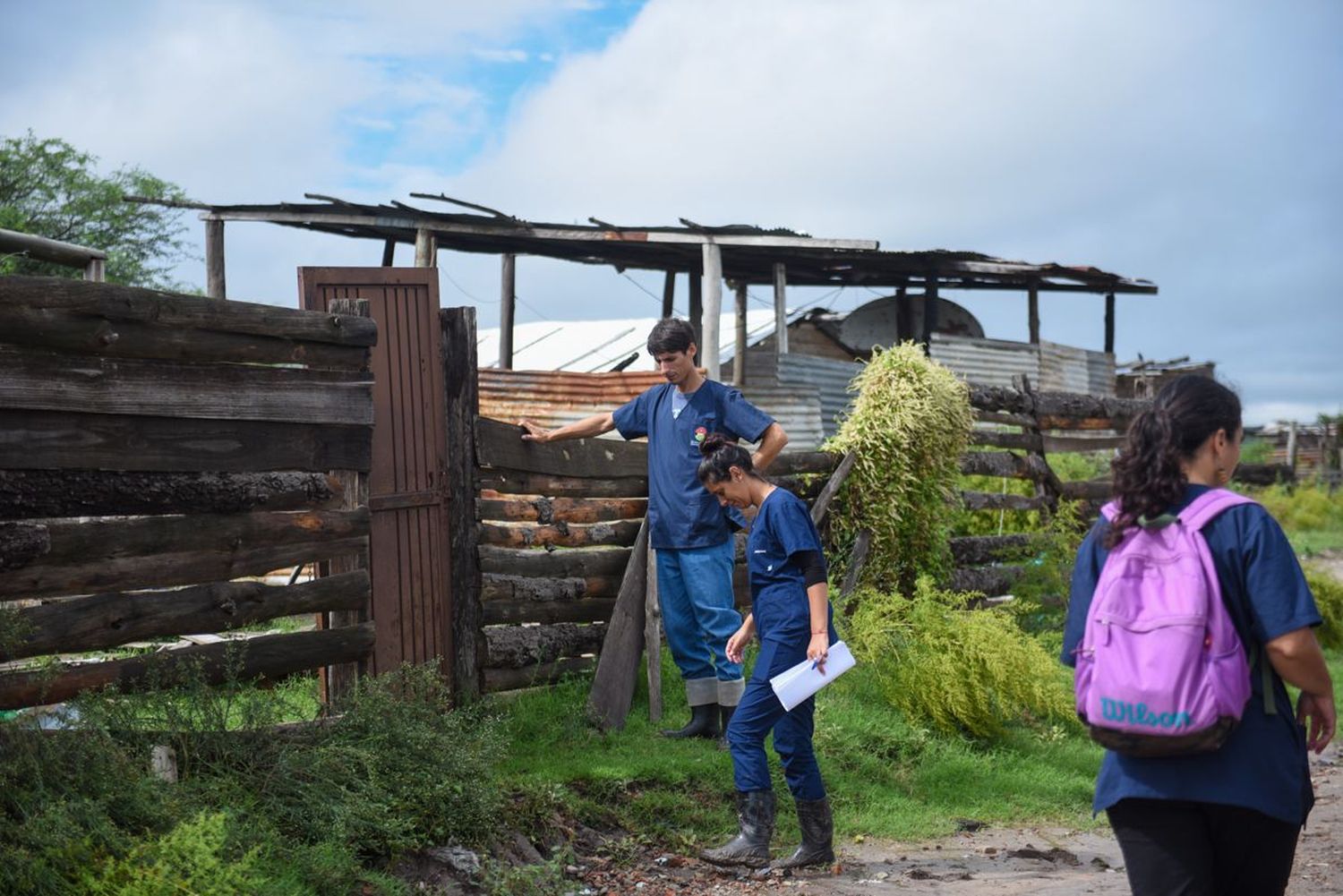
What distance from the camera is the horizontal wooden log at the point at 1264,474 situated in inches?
1217

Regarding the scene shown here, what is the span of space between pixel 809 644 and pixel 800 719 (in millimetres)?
410

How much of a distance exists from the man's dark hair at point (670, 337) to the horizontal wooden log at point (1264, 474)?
26.1 meters

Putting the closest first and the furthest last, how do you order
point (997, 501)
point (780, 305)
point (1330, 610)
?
1. point (997, 501)
2. point (1330, 610)
3. point (780, 305)

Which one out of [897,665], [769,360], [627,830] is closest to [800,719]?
[627,830]

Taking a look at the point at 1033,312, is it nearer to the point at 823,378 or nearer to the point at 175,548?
the point at 823,378

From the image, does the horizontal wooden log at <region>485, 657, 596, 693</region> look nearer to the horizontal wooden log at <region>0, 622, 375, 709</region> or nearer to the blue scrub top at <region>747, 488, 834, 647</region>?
the horizontal wooden log at <region>0, 622, 375, 709</region>

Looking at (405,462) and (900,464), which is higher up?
(405,462)

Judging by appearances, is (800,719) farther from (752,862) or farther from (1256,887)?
(1256,887)

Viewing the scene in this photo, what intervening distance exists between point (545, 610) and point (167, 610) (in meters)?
2.60

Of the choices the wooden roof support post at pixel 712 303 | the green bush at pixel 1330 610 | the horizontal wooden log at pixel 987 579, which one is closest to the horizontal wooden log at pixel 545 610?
the horizontal wooden log at pixel 987 579

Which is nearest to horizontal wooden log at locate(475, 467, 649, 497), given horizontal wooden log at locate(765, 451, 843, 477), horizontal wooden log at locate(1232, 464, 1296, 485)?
horizontal wooden log at locate(765, 451, 843, 477)

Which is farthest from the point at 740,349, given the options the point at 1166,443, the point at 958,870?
the point at 1166,443

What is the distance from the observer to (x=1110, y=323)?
26.7 meters

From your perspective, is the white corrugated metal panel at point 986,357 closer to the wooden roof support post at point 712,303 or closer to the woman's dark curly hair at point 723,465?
the wooden roof support post at point 712,303
